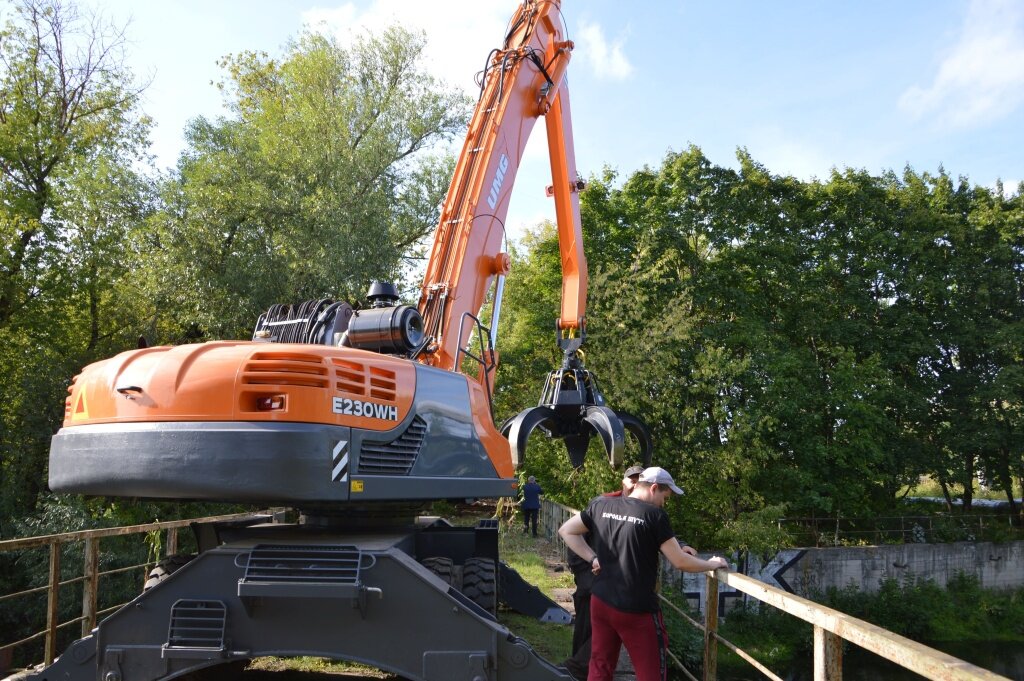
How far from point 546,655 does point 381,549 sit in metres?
3.53

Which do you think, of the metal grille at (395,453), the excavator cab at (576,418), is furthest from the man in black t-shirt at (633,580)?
the excavator cab at (576,418)

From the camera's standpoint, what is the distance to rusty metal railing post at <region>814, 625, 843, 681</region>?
10.2 ft

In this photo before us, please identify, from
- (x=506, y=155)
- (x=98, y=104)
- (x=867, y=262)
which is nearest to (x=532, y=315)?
(x=867, y=262)

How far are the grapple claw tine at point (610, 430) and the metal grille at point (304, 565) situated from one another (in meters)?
2.89

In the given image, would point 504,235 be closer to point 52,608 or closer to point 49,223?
point 52,608

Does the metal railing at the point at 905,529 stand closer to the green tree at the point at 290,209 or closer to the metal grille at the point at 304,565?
the green tree at the point at 290,209

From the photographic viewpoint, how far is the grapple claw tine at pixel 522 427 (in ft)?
21.9

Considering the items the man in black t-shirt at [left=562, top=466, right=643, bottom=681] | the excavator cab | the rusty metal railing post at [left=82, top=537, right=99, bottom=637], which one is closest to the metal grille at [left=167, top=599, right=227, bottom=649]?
the rusty metal railing post at [left=82, top=537, right=99, bottom=637]

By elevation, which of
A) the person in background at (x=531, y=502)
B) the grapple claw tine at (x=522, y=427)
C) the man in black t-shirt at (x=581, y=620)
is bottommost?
the person in background at (x=531, y=502)

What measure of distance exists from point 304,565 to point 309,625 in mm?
330

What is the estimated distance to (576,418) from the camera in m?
7.58

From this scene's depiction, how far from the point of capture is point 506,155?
8.12 m

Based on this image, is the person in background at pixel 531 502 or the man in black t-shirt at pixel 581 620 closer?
the man in black t-shirt at pixel 581 620

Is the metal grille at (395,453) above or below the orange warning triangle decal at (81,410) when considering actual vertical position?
below
